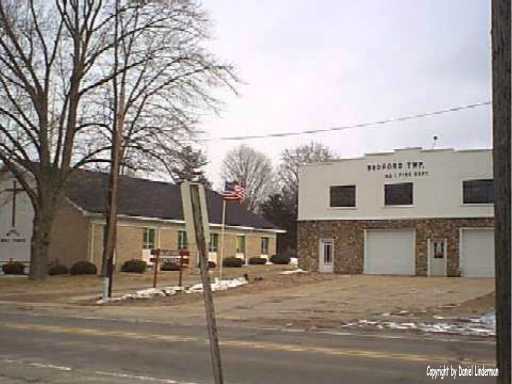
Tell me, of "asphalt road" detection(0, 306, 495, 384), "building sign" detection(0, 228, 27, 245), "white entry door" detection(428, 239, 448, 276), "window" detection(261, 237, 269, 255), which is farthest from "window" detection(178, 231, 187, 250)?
"asphalt road" detection(0, 306, 495, 384)

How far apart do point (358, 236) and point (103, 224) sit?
16.6 meters

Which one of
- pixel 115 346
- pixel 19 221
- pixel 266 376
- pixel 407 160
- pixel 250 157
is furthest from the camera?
pixel 250 157

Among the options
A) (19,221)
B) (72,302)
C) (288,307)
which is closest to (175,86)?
(72,302)

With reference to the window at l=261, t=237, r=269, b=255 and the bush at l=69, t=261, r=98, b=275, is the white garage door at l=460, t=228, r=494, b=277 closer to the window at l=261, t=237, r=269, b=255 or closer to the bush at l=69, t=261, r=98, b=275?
the bush at l=69, t=261, r=98, b=275

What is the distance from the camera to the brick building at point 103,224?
4769 centimetres

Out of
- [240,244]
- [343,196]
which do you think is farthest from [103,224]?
[343,196]

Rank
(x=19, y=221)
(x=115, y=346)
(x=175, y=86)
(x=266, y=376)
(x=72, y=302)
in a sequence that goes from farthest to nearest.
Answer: (x=19, y=221), (x=175, y=86), (x=72, y=302), (x=115, y=346), (x=266, y=376)

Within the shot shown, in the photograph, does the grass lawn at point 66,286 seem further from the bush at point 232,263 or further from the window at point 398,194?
the window at point 398,194

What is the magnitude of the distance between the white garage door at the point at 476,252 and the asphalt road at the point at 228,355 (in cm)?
2489

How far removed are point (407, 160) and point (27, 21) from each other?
22.1m

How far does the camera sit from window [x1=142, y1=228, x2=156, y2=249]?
51.4 metres

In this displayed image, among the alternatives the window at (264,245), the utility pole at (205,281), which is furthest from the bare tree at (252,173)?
the utility pole at (205,281)

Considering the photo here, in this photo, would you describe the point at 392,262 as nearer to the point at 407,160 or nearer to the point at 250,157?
the point at 407,160

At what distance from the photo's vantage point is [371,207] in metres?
44.3
